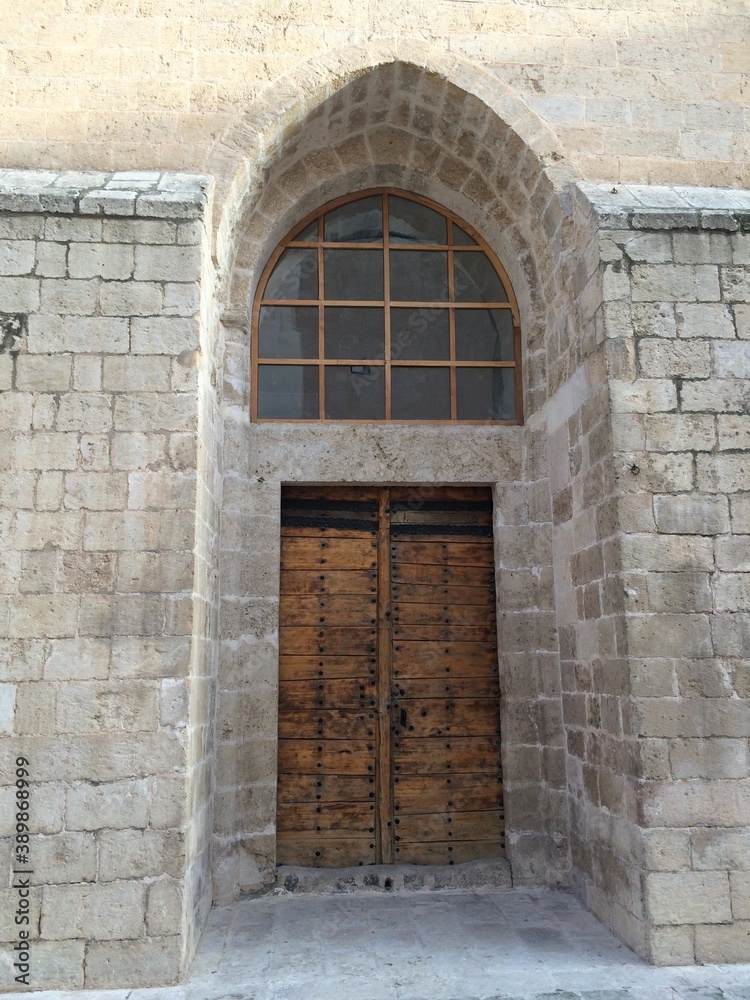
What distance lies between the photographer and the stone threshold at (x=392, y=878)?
4316mm

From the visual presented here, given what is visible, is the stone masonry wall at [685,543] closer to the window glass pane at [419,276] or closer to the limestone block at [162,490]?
the window glass pane at [419,276]

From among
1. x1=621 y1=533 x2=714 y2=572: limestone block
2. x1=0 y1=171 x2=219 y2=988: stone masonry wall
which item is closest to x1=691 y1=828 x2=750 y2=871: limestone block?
x1=621 y1=533 x2=714 y2=572: limestone block

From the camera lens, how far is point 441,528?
4.84 meters

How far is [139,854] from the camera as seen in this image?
3326mm

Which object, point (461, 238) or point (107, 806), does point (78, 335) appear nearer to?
point (107, 806)

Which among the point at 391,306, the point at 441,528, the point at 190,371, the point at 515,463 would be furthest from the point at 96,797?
the point at 391,306

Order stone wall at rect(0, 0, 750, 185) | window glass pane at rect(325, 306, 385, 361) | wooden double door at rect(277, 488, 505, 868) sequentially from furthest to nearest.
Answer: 1. window glass pane at rect(325, 306, 385, 361)
2. wooden double door at rect(277, 488, 505, 868)
3. stone wall at rect(0, 0, 750, 185)

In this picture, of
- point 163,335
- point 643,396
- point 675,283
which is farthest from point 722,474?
point 163,335

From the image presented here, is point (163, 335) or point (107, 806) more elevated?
point (163, 335)

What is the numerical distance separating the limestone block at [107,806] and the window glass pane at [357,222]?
3.41 meters

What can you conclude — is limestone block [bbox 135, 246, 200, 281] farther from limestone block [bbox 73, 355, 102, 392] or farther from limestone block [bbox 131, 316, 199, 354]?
limestone block [bbox 73, 355, 102, 392]

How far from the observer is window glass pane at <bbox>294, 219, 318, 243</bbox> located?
200 inches

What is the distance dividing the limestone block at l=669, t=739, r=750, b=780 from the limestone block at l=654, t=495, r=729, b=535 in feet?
3.09

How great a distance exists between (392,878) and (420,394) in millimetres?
2761
